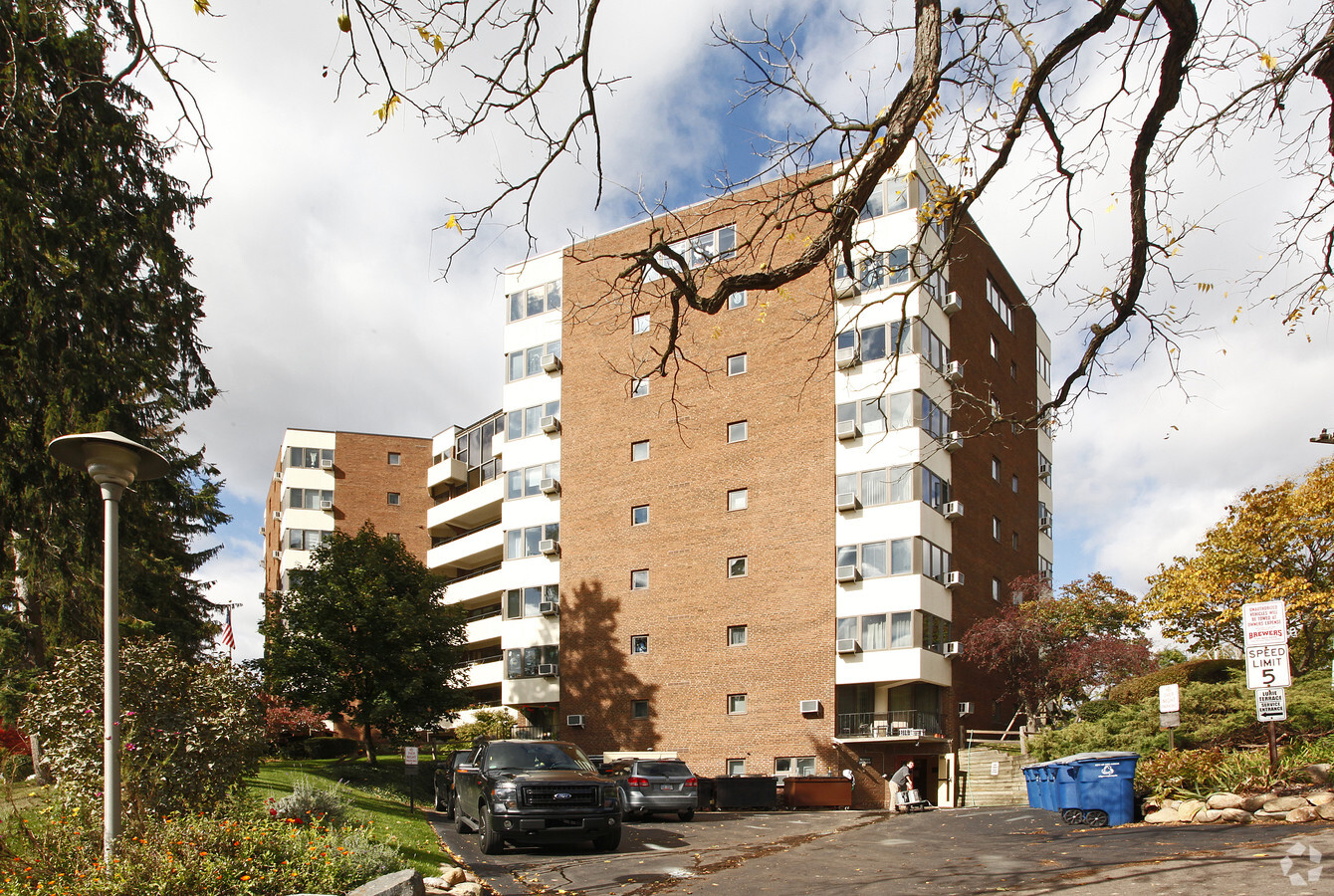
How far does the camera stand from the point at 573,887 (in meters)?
12.3

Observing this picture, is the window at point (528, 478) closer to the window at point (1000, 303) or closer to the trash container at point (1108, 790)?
the window at point (1000, 303)

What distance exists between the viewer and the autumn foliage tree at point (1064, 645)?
1416 inches

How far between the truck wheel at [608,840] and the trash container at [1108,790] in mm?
7283

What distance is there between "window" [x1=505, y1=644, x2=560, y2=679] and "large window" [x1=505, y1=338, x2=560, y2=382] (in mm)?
11423

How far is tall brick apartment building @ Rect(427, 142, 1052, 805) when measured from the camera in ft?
116

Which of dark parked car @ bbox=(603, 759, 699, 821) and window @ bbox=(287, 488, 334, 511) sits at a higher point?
window @ bbox=(287, 488, 334, 511)

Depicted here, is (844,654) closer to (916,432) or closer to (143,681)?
(916,432)

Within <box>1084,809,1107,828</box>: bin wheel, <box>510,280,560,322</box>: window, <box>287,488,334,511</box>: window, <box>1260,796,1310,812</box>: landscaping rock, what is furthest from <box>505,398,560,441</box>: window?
<box>1260,796,1310,812</box>: landscaping rock

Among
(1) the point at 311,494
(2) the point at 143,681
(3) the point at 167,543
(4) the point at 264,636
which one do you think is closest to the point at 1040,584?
(4) the point at 264,636

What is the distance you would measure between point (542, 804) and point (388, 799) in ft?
35.5

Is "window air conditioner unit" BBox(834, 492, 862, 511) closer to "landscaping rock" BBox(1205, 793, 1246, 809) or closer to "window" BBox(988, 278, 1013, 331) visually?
"window" BBox(988, 278, 1013, 331)

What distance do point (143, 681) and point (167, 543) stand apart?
11535 mm

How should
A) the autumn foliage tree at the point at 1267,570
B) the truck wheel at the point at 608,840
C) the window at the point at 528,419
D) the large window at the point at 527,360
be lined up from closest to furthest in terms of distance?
the truck wheel at the point at 608,840 < the autumn foliage tree at the point at 1267,570 < the window at the point at 528,419 < the large window at the point at 527,360

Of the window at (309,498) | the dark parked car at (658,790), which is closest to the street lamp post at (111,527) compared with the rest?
the dark parked car at (658,790)
